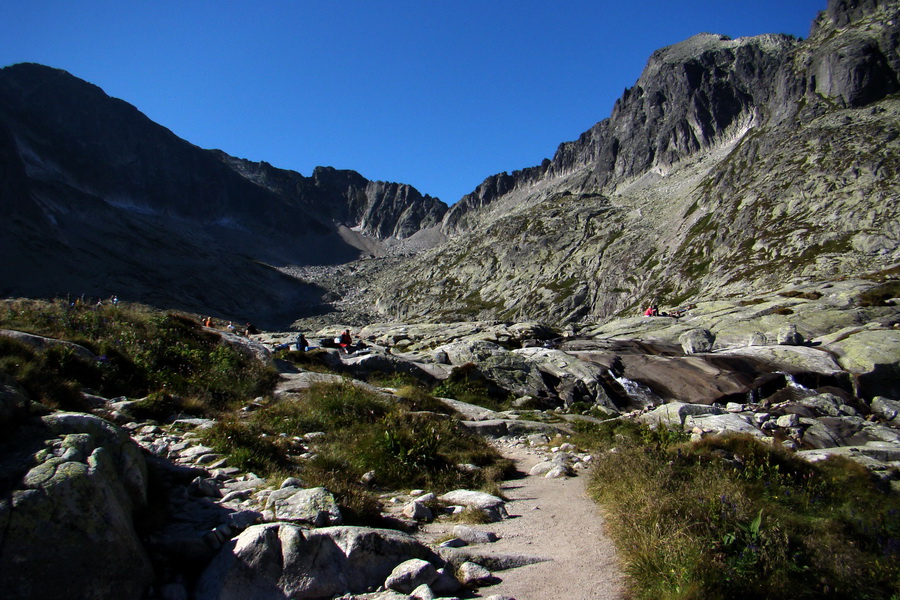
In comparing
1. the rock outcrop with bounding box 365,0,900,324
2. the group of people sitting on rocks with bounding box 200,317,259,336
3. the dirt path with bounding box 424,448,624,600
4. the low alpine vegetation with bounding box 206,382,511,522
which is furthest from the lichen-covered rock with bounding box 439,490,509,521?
the rock outcrop with bounding box 365,0,900,324

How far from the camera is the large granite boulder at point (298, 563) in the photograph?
15.7ft

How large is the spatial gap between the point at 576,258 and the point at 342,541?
5842 inches

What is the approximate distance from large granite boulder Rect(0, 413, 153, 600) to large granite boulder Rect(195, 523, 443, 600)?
2.49ft

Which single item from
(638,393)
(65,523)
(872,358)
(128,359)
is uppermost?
(128,359)

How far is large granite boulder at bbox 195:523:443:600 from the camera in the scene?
479 centimetres

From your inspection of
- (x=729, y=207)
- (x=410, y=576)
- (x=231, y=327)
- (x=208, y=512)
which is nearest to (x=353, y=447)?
(x=208, y=512)

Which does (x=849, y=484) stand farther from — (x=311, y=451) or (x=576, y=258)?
(x=576, y=258)

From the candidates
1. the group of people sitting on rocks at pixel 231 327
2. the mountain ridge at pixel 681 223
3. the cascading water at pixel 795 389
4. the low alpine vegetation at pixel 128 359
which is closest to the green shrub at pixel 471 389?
the low alpine vegetation at pixel 128 359

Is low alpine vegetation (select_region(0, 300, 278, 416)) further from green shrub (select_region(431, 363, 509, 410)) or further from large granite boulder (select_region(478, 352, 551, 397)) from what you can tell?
large granite boulder (select_region(478, 352, 551, 397))

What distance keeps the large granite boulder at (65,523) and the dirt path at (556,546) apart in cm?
371

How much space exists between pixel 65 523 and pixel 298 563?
2.20 meters

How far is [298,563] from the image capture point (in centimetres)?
501

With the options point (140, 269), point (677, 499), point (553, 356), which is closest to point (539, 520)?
point (677, 499)

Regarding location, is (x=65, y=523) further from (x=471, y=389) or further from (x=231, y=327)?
(x=231, y=327)
